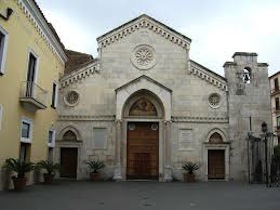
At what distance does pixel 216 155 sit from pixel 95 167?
7.97 m

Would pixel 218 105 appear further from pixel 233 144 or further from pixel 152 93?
pixel 152 93

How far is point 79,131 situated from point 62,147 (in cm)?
151

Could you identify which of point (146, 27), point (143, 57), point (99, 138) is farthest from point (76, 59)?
point (99, 138)

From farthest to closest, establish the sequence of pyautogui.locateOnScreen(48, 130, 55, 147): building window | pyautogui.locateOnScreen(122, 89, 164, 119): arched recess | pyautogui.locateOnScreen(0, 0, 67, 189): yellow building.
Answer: pyautogui.locateOnScreen(122, 89, 164, 119): arched recess
pyautogui.locateOnScreen(48, 130, 55, 147): building window
pyautogui.locateOnScreen(0, 0, 67, 189): yellow building

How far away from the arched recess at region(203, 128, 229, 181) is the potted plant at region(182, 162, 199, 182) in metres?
0.90

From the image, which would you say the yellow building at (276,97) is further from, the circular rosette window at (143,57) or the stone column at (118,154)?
the stone column at (118,154)

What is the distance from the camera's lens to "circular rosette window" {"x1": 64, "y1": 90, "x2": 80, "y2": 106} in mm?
24156

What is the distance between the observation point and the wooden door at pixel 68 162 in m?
23.5

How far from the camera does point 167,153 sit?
22.8 meters

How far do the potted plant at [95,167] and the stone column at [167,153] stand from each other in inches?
158

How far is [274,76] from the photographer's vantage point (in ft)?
182

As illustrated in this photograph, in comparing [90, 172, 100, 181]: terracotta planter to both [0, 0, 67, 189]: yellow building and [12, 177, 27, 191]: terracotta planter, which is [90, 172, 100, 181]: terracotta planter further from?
[12, 177, 27, 191]: terracotta planter

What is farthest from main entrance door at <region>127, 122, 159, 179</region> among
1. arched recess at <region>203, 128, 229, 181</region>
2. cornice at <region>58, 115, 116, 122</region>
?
arched recess at <region>203, 128, 229, 181</region>

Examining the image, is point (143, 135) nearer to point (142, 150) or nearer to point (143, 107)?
point (142, 150)
